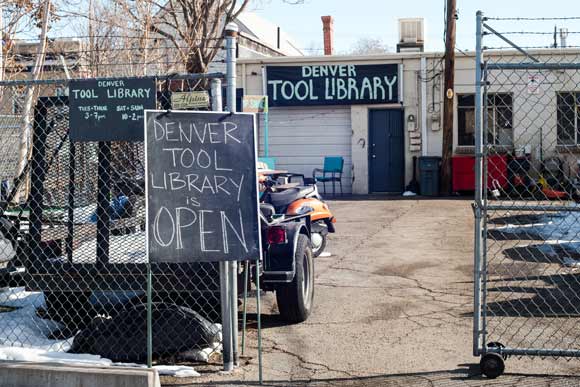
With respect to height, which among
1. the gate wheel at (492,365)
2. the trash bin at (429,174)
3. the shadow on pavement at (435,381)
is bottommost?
the shadow on pavement at (435,381)

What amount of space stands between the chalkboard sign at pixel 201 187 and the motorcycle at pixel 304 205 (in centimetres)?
446

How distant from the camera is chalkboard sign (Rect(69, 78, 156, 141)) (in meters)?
6.19

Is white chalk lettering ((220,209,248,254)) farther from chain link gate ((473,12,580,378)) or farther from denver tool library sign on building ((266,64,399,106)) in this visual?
denver tool library sign on building ((266,64,399,106))

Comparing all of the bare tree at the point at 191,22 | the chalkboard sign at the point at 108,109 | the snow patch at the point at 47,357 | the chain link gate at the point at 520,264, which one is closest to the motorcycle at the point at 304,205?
the chain link gate at the point at 520,264

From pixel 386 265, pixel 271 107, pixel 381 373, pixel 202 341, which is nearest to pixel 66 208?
pixel 202 341

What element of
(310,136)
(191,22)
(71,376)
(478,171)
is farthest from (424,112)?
(71,376)

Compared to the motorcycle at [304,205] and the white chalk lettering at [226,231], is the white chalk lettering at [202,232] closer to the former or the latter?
the white chalk lettering at [226,231]

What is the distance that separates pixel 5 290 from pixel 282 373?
3583 millimetres

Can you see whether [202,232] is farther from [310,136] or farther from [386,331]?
[310,136]

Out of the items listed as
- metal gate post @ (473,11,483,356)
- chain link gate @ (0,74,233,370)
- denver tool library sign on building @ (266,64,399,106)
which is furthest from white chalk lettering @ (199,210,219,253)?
denver tool library sign on building @ (266,64,399,106)

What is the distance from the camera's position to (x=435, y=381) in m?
5.90

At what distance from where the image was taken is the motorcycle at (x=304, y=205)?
10.8 m

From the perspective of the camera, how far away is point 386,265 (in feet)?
36.9

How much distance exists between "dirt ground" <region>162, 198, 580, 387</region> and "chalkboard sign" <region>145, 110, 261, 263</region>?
100 cm
